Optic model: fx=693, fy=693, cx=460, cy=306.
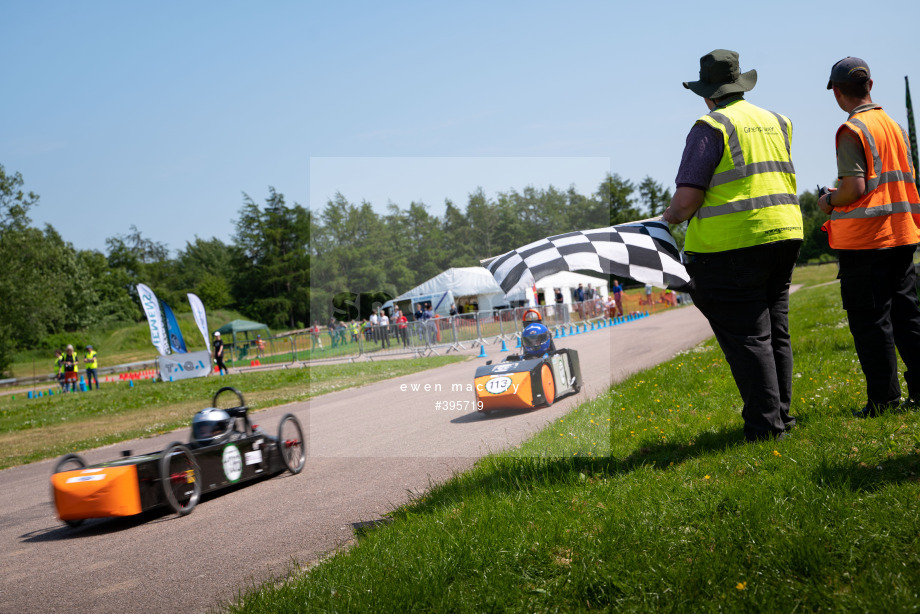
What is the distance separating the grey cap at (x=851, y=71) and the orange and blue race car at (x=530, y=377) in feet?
15.4

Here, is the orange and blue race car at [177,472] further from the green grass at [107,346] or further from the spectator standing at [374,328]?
the green grass at [107,346]

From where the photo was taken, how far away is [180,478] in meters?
5.71

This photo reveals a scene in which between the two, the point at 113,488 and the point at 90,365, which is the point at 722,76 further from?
the point at 90,365

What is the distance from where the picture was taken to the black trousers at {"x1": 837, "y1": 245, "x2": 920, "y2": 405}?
161 inches

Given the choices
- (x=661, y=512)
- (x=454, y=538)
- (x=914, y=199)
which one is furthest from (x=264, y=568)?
(x=914, y=199)

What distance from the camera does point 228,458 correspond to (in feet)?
20.4

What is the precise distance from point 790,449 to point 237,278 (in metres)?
75.6

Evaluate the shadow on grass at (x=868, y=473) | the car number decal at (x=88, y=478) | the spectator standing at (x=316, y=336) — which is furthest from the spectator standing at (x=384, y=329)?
the shadow on grass at (x=868, y=473)

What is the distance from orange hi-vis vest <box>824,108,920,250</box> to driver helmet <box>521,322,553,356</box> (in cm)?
504

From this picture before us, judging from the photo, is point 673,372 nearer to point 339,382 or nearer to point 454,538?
point 454,538

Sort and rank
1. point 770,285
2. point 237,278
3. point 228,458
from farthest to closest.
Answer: point 237,278 → point 228,458 → point 770,285

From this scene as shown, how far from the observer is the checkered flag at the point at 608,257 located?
439 cm

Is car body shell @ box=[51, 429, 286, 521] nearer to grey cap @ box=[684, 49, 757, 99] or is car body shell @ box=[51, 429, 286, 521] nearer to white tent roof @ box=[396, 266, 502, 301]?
white tent roof @ box=[396, 266, 502, 301]

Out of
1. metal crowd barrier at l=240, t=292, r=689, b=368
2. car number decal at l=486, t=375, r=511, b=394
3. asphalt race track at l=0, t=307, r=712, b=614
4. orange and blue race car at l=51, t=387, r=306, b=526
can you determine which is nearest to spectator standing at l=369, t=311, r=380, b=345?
metal crowd barrier at l=240, t=292, r=689, b=368
